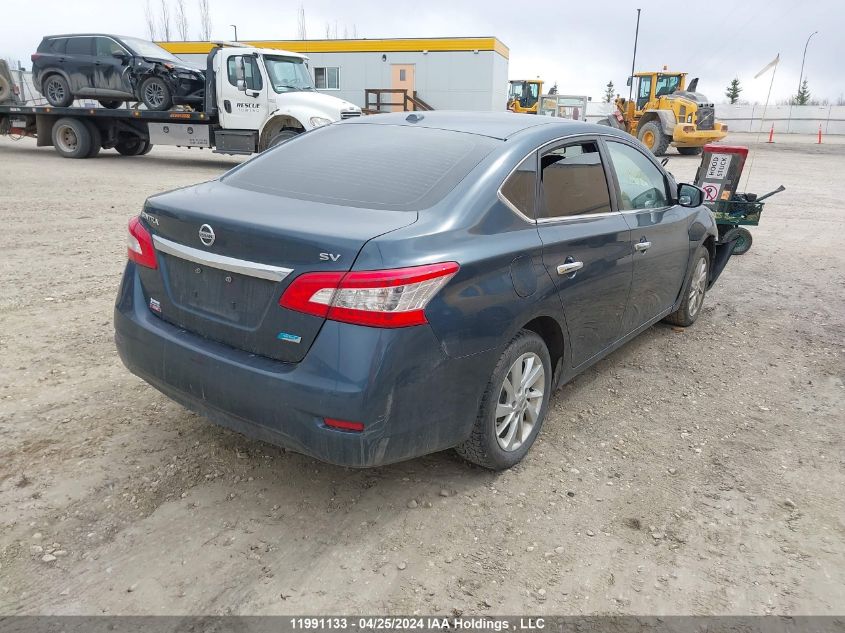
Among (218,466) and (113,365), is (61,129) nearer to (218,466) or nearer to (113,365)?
(113,365)

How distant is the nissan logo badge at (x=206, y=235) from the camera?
2711 millimetres

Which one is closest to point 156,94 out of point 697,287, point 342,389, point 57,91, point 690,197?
point 57,91

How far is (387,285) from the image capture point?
2416mm

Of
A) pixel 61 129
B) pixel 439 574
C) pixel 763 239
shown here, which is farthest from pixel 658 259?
pixel 61 129

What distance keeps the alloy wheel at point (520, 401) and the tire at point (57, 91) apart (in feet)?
58.8

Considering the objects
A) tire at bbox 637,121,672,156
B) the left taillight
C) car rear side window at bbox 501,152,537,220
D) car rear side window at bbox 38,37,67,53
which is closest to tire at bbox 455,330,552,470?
car rear side window at bbox 501,152,537,220

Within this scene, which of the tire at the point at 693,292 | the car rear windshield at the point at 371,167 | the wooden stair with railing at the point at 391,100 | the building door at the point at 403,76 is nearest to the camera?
the car rear windshield at the point at 371,167

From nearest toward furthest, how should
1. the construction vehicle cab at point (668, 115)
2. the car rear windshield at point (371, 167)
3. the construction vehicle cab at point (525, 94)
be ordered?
the car rear windshield at point (371, 167) < the construction vehicle cab at point (668, 115) < the construction vehicle cab at point (525, 94)

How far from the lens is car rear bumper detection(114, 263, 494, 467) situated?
7.96ft

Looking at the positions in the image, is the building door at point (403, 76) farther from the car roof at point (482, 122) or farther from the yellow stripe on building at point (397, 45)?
the car roof at point (482, 122)

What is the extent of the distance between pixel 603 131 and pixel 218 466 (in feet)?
9.33

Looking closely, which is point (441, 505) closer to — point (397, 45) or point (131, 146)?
point (131, 146)

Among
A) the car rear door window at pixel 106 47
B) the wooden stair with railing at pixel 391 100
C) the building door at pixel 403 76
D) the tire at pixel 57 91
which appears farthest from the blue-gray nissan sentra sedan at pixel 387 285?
the building door at pixel 403 76

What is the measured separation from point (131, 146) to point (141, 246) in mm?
17810
